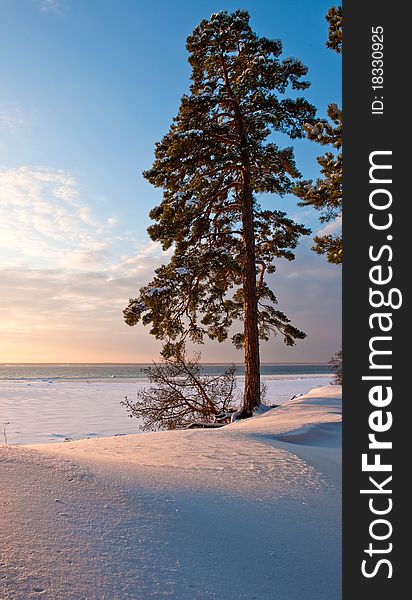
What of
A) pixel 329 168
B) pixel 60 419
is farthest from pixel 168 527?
pixel 60 419

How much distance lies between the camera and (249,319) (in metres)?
12.9

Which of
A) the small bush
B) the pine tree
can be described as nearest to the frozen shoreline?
the small bush

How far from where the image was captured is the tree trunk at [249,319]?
12609mm

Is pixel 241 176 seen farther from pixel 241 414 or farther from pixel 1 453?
pixel 1 453

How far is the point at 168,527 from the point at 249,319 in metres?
9.78

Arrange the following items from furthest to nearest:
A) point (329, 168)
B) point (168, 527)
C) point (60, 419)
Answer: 1. point (60, 419)
2. point (329, 168)
3. point (168, 527)

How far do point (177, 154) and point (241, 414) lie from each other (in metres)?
7.89

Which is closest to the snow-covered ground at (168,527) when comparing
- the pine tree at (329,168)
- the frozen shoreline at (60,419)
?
the pine tree at (329,168)

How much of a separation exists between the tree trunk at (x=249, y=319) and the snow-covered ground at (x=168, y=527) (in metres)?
7.12

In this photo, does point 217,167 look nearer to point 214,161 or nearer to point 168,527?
point 214,161

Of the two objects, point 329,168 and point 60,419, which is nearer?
point 329,168

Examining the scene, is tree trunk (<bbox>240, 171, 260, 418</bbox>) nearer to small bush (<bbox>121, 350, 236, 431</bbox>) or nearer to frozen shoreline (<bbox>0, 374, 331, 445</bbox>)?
small bush (<bbox>121, 350, 236, 431</bbox>)

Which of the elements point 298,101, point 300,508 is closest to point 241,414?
point 300,508

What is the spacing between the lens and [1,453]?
4.32 meters
